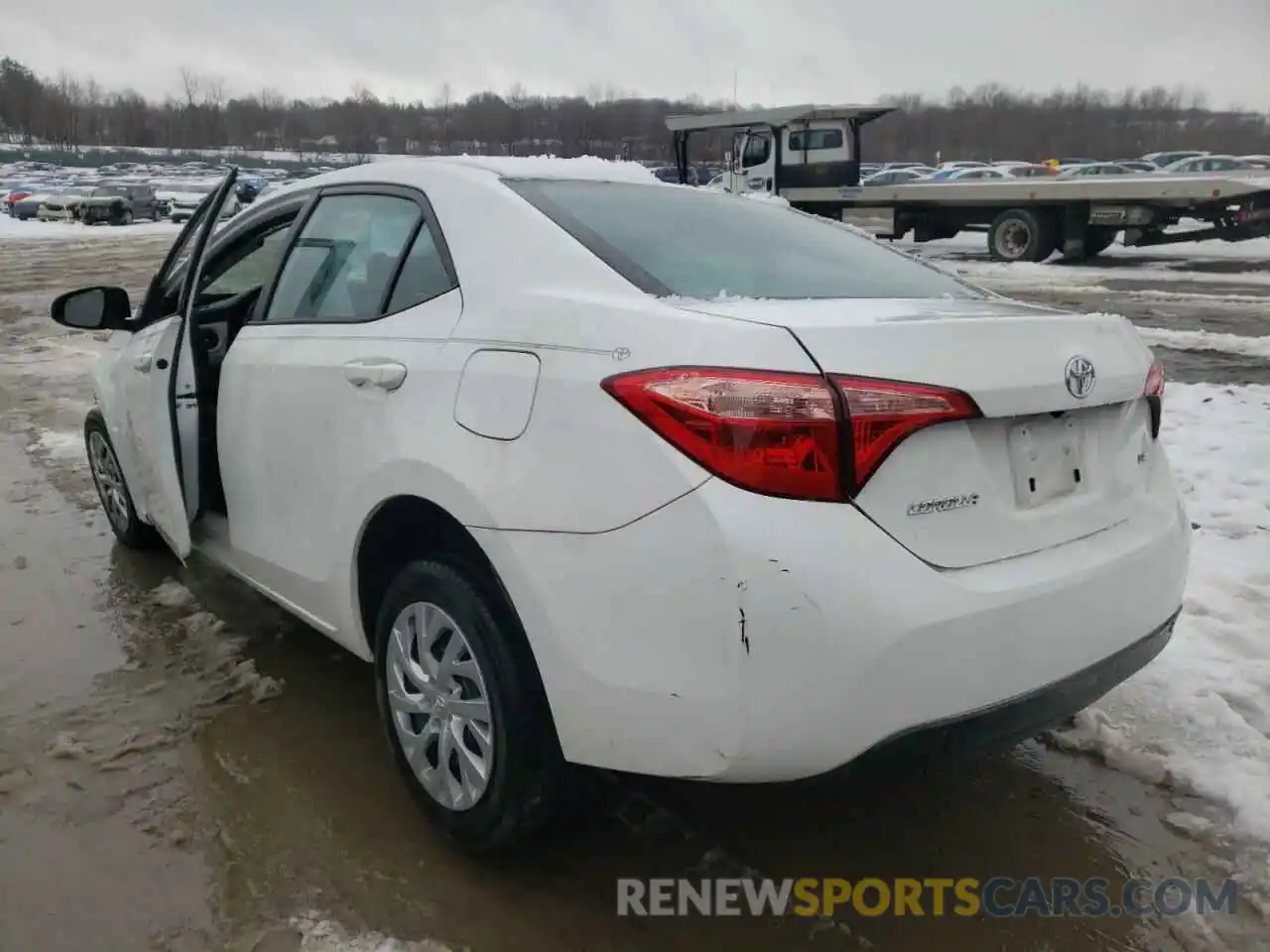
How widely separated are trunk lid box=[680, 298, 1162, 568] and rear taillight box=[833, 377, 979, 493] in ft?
0.06

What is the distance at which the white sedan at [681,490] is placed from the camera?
183cm

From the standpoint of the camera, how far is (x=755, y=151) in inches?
783

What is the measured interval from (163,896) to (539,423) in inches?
57.6

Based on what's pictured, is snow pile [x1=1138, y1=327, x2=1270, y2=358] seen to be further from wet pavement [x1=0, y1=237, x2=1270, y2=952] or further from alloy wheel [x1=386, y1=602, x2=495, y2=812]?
alloy wheel [x1=386, y1=602, x2=495, y2=812]

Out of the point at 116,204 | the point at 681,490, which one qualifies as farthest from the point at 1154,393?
the point at 116,204

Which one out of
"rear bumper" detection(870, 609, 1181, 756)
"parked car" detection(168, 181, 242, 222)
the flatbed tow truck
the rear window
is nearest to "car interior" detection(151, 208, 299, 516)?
the rear window

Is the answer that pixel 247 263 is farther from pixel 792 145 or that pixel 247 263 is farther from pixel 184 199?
pixel 184 199

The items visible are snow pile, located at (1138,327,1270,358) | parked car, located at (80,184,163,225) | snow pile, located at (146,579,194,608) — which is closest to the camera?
snow pile, located at (146,579,194,608)

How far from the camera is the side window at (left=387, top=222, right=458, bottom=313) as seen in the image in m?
2.54

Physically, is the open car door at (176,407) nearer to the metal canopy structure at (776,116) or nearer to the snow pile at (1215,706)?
the snow pile at (1215,706)

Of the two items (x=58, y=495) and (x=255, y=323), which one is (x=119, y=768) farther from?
(x=58, y=495)

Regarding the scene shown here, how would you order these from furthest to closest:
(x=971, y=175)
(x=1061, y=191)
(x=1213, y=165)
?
(x=1213, y=165)
(x=971, y=175)
(x=1061, y=191)

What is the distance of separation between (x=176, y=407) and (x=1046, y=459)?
270 centimetres

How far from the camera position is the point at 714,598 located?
71.0 inches
